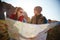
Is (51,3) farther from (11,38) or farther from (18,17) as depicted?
(11,38)

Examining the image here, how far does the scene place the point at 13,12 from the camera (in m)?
1.78

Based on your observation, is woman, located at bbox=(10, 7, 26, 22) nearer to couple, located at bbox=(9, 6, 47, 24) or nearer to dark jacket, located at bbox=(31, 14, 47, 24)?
couple, located at bbox=(9, 6, 47, 24)

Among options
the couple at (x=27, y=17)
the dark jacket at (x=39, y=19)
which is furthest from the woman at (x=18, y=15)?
the dark jacket at (x=39, y=19)

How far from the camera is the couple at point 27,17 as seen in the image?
5.85 feet

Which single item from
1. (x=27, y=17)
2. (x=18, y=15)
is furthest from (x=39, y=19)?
(x=18, y=15)

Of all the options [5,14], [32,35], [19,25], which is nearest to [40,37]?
[32,35]

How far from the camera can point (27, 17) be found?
1.80 metres

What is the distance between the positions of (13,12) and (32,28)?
0.33 meters

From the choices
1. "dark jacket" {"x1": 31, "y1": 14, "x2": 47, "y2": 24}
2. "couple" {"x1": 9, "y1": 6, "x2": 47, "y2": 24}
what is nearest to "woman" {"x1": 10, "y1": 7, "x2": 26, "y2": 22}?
"couple" {"x1": 9, "y1": 6, "x2": 47, "y2": 24}

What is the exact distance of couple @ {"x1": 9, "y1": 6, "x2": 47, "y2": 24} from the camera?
1782mm

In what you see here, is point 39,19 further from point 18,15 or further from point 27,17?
point 18,15

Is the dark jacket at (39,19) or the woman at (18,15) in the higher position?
the woman at (18,15)

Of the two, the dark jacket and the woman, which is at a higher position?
the woman

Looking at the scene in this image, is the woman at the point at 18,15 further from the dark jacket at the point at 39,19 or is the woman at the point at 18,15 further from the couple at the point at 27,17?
the dark jacket at the point at 39,19
